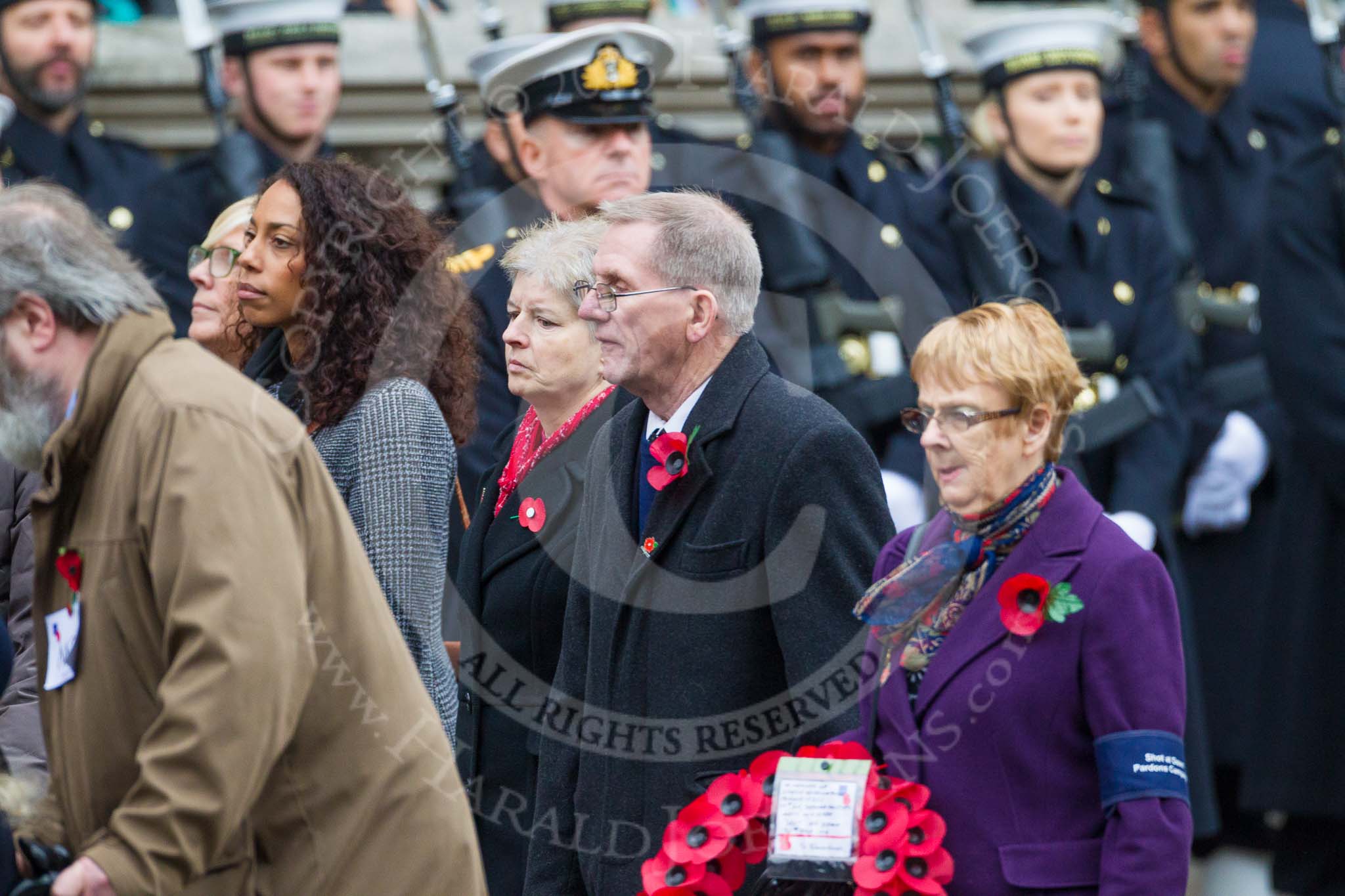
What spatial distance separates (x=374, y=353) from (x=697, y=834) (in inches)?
46.2

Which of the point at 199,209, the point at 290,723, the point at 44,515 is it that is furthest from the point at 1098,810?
the point at 199,209

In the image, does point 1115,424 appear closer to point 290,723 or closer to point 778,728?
point 778,728

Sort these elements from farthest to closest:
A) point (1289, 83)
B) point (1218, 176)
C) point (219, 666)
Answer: point (1289, 83) < point (1218, 176) < point (219, 666)

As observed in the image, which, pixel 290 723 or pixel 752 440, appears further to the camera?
pixel 752 440

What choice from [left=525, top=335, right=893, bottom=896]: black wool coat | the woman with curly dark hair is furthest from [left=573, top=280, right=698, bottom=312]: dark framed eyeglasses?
the woman with curly dark hair

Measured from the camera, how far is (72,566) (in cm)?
313

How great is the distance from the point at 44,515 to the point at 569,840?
1.28m

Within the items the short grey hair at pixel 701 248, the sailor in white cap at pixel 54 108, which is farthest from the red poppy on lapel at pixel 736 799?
the sailor in white cap at pixel 54 108

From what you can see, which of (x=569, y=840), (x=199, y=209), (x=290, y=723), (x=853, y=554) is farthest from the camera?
(x=199, y=209)

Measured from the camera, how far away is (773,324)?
6.60m

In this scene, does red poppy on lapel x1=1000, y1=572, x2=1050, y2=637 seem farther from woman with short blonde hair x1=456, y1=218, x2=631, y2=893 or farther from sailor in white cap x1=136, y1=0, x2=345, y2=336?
sailor in white cap x1=136, y1=0, x2=345, y2=336

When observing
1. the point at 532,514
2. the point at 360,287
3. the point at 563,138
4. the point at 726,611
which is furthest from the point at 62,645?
the point at 563,138

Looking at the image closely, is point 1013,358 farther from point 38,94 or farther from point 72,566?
point 38,94

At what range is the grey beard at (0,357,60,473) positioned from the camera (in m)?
3.20
